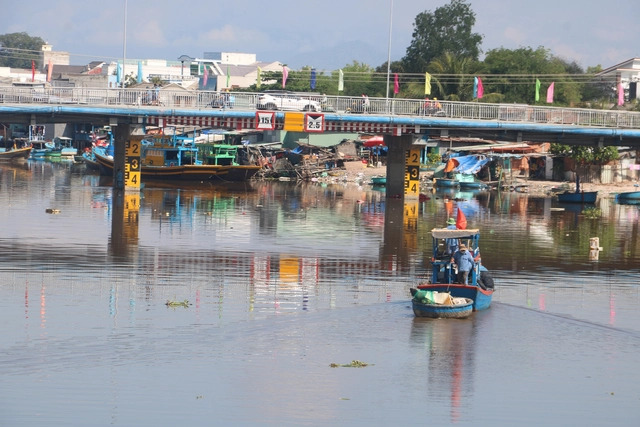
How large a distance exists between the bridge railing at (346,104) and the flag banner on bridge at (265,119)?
1.34 m

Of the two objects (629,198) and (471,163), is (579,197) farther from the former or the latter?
(471,163)

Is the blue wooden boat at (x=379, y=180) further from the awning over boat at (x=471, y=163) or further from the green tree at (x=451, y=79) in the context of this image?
the green tree at (x=451, y=79)

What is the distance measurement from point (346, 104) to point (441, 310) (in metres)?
41.1

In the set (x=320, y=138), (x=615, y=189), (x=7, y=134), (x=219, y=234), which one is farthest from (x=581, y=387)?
(x=7, y=134)

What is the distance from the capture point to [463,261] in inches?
1070

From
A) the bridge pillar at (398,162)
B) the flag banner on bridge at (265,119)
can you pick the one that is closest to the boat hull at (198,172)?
the bridge pillar at (398,162)

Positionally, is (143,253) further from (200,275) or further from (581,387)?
(581,387)

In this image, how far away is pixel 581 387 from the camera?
2080 cm

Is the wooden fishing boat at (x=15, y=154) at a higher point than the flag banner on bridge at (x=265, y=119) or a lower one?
lower

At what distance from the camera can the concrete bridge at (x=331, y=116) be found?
202 feet

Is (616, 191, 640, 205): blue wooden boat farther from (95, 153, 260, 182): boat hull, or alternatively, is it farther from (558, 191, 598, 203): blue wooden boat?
(95, 153, 260, 182): boat hull

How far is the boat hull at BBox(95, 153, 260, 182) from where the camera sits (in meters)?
81.4

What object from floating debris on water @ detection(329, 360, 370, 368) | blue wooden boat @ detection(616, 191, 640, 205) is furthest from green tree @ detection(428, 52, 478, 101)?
floating debris on water @ detection(329, 360, 370, 368)

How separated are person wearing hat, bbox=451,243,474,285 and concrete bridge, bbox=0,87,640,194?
3631 centimetres
